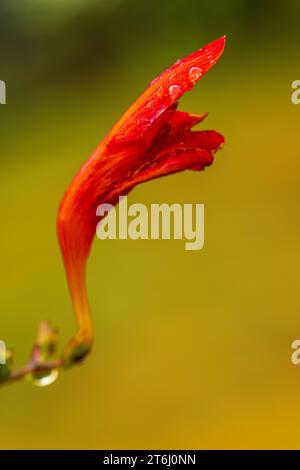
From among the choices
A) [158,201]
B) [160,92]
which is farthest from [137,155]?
[158,201]

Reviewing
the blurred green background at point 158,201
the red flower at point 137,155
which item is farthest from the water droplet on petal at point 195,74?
the blurred green background at point 158,201

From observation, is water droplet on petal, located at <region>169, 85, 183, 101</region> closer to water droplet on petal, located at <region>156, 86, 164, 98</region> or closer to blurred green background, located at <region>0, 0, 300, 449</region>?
water droplet on petal, located at <region>156, 86, 164, 98</region>

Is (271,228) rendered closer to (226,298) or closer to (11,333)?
(226,298)

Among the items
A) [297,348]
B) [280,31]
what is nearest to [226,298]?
[297,348]

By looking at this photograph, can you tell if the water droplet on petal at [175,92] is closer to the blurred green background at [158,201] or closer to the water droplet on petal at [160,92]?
the water droplet on petal at [160,92]

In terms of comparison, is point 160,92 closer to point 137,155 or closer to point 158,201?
Result: point 137,155

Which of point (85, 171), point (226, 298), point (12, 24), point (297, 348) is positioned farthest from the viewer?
point (12, 24)

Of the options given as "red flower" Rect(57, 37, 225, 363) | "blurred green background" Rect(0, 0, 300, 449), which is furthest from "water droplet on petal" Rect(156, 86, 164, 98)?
"blurred green background" Rect(0, 0, 300, 449)
